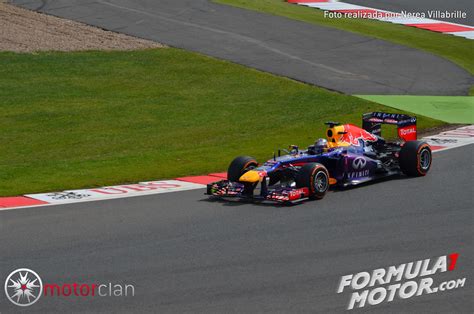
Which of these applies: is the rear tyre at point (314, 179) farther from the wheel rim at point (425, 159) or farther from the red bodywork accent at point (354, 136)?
the wheel rim at point (425, 159)

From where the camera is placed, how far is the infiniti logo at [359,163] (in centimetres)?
1692

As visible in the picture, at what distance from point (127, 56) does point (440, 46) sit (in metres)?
11.5

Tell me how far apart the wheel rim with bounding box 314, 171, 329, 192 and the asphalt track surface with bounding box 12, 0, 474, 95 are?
1159 centimetres

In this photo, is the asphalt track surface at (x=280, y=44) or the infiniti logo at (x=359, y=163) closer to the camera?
the infiniti logo at (x=359, y=163)

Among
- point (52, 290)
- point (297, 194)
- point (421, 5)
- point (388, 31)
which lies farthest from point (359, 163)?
point (421, 5)

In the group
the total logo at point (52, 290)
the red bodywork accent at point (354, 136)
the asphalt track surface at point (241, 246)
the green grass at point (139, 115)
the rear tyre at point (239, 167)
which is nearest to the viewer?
the asphalt track surface at point (241, 246)

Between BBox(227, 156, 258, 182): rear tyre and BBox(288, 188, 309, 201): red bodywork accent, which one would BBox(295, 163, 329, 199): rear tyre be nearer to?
BBox(288, 188, 309, 201): red bodywork accent

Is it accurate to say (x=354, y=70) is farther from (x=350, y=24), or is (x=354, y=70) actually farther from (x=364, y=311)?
(x=364, y=311)

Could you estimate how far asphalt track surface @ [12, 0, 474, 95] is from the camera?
28.8 meters

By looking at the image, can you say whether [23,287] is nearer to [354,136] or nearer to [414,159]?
[354,136]

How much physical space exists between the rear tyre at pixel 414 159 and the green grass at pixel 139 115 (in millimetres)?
3463

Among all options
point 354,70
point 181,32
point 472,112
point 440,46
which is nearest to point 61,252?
point 472,112

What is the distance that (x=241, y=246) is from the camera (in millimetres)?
13227

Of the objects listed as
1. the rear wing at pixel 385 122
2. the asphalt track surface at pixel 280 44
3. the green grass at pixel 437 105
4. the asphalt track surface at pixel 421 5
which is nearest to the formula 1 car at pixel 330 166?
the rear wing at pixel 385 122
